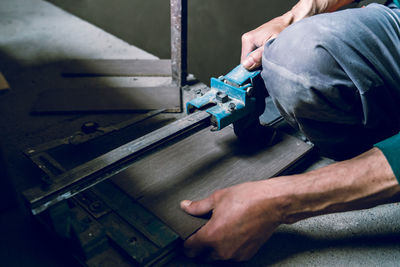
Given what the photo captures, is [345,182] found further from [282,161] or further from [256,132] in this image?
[256,132]

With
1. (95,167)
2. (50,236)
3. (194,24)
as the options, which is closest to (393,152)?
(95,167)

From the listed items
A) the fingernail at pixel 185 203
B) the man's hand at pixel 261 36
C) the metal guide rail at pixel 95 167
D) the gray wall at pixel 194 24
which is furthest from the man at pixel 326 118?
the gray wall at pixel 194 24

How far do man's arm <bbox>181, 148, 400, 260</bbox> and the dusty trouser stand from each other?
23cm

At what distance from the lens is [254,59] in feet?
3.96

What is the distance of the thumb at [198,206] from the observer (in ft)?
3.48

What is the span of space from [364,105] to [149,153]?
0.68 metres

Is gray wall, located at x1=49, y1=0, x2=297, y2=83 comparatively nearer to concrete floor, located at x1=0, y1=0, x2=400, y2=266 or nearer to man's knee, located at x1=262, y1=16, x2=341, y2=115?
concrete floor, located at x1=0, y1=0, x2=400, y2=266

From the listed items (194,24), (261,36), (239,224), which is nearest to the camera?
(239,224)

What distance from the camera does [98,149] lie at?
4.73 feet

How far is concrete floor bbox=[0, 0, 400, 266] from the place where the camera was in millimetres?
1060

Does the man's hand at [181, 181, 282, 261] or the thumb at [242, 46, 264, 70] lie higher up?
the thumb at [242, 46, 264, 70]

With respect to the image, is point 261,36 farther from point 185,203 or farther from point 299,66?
point 185,203

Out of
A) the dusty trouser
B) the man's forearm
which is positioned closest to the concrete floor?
the man's forearm

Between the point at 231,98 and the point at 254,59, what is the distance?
0.53 ft
